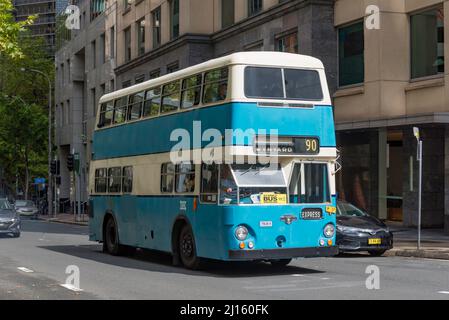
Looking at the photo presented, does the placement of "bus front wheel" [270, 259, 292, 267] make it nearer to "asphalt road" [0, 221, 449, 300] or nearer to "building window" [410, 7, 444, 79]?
"asphalt road" [0, 221, 449, 300]

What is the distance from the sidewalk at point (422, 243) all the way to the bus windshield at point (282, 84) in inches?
256

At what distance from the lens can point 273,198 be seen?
14234 mm

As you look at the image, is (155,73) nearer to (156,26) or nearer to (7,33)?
(156,26)

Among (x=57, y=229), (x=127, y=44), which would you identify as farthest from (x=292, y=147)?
(x=127, y=44)

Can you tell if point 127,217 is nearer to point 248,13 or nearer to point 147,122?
point 147,122

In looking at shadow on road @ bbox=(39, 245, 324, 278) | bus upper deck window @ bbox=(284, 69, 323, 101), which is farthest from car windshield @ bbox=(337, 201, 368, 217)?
bus upper deck window @ bbox=(284, 69, 323, 101)

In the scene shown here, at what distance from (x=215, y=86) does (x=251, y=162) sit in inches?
69.0

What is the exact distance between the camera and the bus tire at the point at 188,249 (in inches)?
599

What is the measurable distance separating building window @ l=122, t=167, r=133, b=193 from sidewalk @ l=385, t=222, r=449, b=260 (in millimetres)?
7086

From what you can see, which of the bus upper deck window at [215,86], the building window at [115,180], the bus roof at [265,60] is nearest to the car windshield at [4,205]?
the building window at [115,180]

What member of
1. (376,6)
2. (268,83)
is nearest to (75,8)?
(376,6)

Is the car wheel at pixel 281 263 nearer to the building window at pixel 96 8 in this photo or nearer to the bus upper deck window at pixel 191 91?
the bus upper deck window at pixel 191 91

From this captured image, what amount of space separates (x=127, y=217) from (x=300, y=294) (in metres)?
8.11

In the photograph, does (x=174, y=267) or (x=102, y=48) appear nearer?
(x=174, y=267)
